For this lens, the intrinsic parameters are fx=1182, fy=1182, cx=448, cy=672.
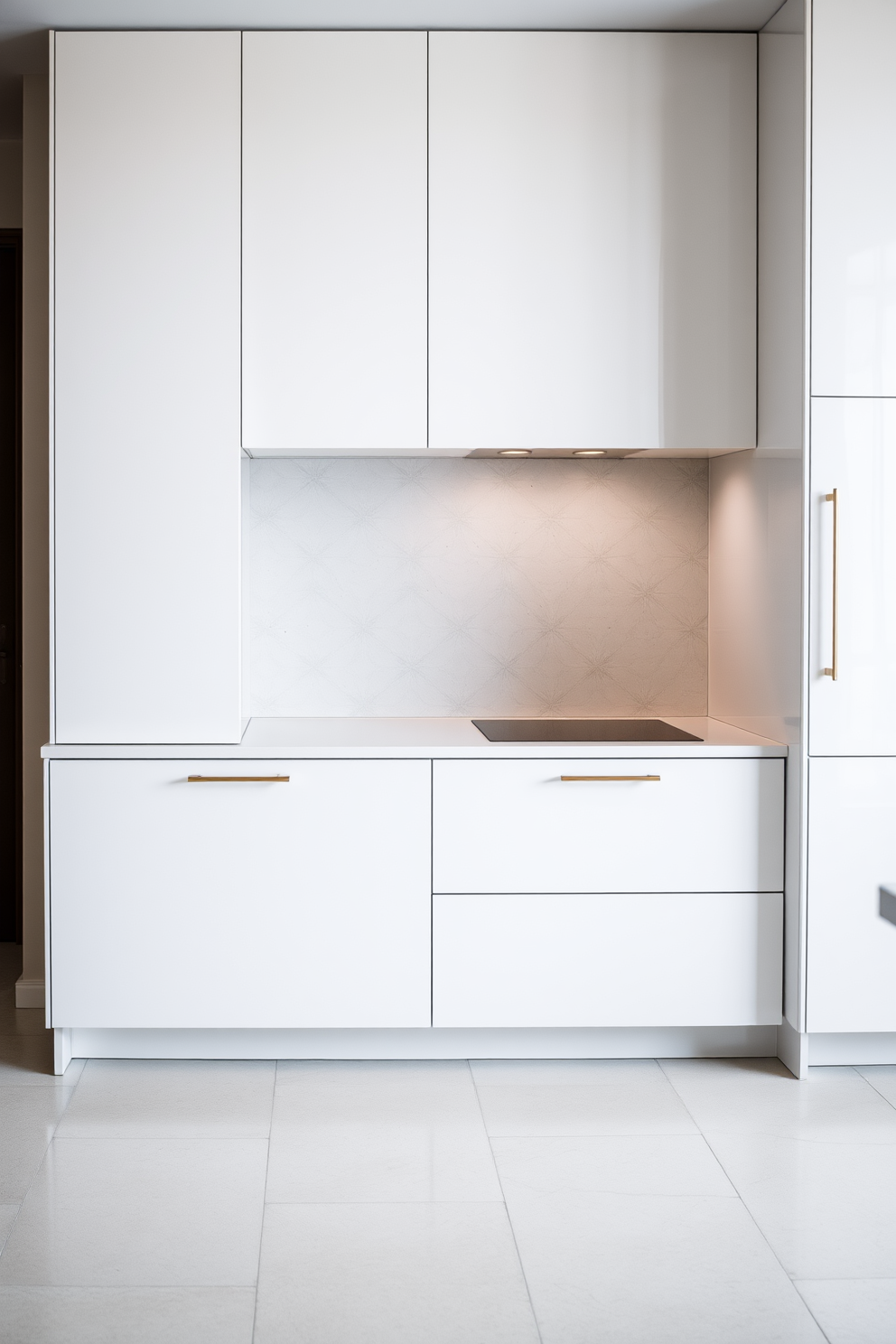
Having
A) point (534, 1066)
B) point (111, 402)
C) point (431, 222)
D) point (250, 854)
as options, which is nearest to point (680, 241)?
point (431, 222)

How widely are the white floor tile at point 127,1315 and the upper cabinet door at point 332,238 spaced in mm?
1889

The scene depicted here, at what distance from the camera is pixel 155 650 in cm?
294

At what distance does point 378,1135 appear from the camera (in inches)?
102

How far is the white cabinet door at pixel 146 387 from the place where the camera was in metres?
2.88

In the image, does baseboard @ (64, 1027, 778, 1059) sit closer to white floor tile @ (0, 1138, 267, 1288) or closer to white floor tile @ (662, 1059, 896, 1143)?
white floor tile @ (662, 1059, 896, 1143)

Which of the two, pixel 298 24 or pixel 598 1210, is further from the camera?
pixel 298 24

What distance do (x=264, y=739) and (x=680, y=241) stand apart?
165 cm

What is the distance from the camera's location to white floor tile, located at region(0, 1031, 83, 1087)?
2.90 meters

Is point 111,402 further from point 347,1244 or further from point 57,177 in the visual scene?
point 347,1244

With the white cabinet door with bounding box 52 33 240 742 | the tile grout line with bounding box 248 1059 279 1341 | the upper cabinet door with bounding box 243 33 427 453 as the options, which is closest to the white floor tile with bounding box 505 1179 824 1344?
the tile grout line with bounding box 248 1059 279 1341

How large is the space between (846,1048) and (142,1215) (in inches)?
69.0

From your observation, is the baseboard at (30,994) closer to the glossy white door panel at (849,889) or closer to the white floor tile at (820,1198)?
the white floor tile at (820,1198)

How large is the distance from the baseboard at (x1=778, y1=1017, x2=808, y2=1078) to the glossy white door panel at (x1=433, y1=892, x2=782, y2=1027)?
0.13m

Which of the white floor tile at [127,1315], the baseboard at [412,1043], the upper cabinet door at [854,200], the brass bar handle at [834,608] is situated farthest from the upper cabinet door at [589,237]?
the white floor tile at [127,1315]
